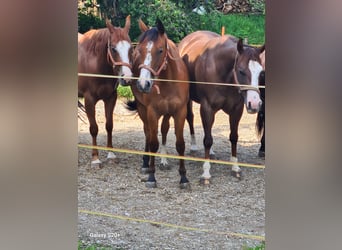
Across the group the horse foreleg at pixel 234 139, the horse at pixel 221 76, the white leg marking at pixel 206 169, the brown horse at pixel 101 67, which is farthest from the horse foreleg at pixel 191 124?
the brown horse at pixel 101 67

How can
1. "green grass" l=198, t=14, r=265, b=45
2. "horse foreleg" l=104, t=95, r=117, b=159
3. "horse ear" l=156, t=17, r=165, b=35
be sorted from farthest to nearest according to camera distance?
"horse foreleg" l=104, t=95, r=117, b=159, "horse ear" l=156, t=17, r=165, b=35, "green grass" l=198, t=14, r=265, b=45

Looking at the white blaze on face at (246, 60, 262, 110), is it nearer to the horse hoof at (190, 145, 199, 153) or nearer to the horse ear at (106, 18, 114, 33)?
the horse hoof at (190, 145, 199, 153)

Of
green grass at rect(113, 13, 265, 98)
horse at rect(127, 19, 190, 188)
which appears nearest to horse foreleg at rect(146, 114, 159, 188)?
horse at rect(127, 19, 190, 188)

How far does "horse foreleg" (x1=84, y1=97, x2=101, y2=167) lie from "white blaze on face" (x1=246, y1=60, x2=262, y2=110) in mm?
971

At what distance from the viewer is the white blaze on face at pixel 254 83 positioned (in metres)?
3.16

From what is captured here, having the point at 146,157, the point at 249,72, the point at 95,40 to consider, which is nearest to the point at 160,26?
the point at 95,40

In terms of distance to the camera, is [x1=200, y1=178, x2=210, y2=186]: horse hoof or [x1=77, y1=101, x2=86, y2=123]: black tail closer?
[x1=200, y1=178, x2=210, y2=186]: horse hoof

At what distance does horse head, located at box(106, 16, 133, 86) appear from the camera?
10.9 ft

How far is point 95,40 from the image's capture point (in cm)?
338

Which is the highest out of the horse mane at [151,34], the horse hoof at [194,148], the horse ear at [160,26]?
the horse ear at [160,26]

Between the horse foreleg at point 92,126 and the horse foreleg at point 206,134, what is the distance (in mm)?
675

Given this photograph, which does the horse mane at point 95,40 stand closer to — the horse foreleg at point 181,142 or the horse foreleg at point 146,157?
the horse foreleg at point 146,157
